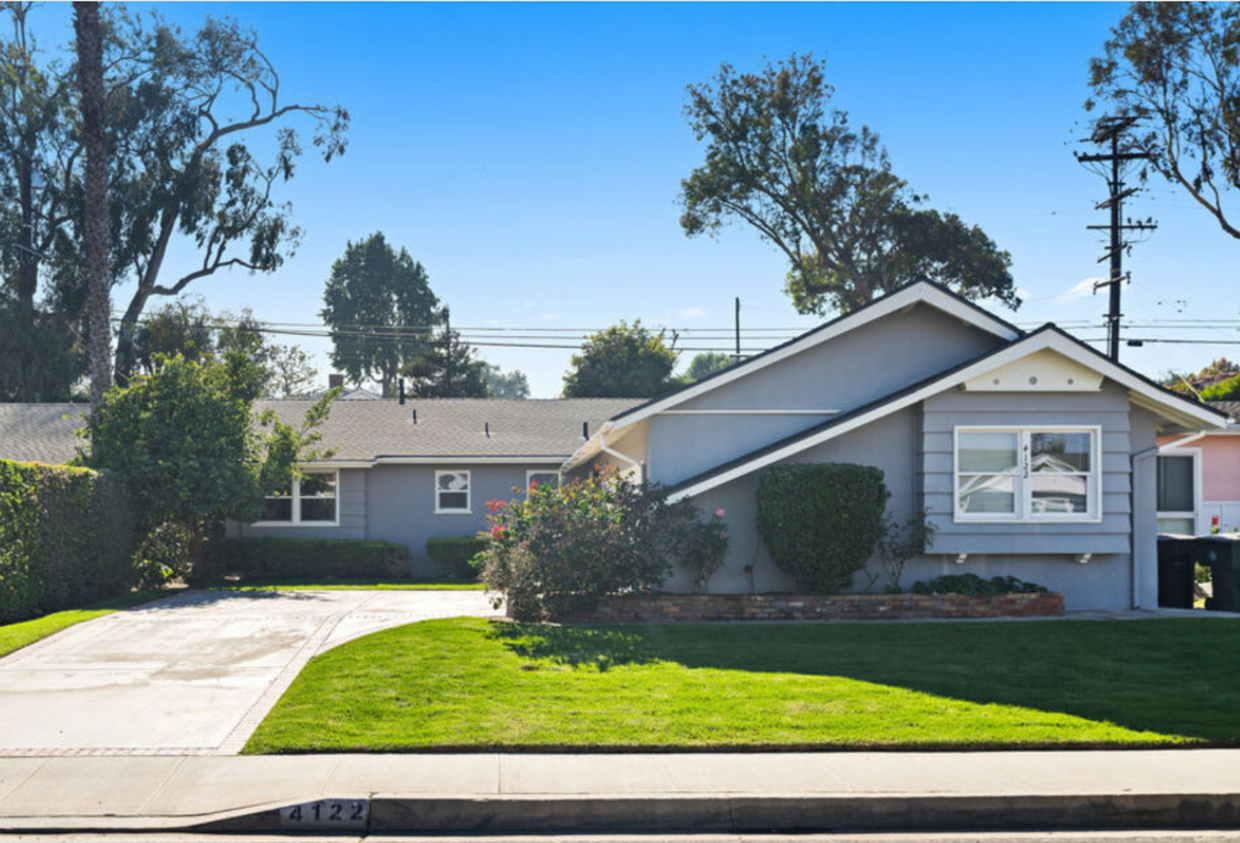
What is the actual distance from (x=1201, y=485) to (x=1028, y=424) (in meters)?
10.0

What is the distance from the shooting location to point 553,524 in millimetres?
15500

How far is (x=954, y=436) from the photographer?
1656 centimetres

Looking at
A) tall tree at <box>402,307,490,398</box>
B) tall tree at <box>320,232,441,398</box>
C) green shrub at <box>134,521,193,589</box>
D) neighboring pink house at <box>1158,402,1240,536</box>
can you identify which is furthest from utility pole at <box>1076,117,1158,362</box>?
tall tree at <box>320,232,441,398</box>

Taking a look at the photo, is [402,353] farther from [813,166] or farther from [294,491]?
[294,491]

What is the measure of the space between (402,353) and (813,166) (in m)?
36.8

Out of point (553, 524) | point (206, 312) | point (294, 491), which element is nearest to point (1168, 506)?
point (553, 524)

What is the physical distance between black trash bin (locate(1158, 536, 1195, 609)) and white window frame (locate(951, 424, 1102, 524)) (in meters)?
2.01

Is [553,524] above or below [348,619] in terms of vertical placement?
above

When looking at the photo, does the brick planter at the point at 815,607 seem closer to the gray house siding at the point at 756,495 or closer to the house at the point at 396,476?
the gray house siding at the point at 756,495

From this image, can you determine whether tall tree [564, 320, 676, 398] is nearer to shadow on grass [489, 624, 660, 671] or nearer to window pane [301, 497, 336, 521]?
window pane [301, 497, 336, 521]

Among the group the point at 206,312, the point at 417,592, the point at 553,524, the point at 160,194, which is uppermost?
the point at 160,194

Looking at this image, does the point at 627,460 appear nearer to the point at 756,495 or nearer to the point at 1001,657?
the point at 756,495

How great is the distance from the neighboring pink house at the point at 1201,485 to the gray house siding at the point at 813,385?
821 centimetres

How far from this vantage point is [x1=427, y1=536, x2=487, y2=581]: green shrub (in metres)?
25.5
